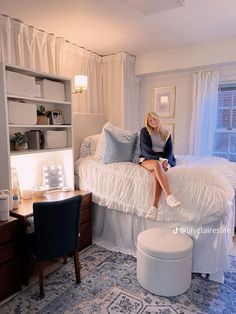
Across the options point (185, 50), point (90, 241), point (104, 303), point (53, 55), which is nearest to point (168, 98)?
point (185, 50)

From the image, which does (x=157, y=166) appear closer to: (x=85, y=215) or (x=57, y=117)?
(x=85, y=215)

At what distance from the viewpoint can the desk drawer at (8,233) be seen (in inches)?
73.4

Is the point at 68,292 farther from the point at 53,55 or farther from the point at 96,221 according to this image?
the point at 53,55

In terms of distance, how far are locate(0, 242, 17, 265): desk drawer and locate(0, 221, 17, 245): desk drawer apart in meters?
0.04

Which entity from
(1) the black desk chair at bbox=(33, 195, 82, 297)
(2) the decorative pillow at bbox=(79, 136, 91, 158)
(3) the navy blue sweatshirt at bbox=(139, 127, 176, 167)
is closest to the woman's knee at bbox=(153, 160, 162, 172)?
(3) the navy blue sweatshirt at bbox=(139, 127, 176, 167)

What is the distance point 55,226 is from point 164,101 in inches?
112

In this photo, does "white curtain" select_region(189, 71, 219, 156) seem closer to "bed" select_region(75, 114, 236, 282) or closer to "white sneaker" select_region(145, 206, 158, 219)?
"bed" select_region(75, 114, 236, 282)

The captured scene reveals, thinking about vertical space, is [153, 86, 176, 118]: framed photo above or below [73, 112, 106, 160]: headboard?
above

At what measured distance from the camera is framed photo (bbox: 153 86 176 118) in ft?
12.8

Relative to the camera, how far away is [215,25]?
2.76 metres

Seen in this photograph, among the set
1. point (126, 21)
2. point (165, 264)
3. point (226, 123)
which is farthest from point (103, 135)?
point (226, 123)

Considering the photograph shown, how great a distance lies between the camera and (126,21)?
2615 millimetres

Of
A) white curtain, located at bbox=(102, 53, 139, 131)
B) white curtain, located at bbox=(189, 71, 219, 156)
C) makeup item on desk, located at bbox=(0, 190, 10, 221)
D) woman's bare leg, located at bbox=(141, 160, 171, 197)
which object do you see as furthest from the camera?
white curtain, located at bbox=(102, 53, 139, 131)

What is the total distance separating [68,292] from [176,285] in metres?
0.88
